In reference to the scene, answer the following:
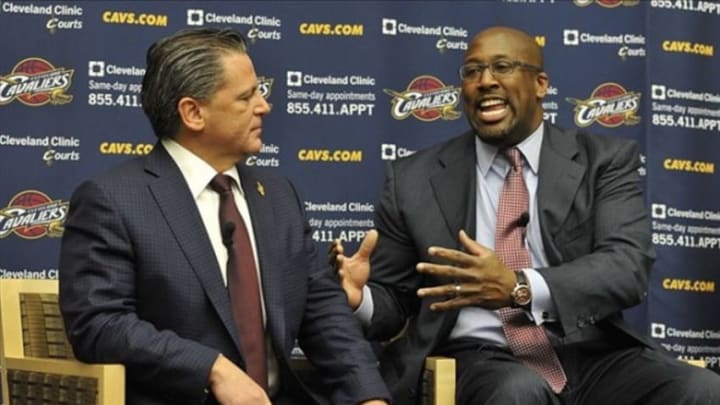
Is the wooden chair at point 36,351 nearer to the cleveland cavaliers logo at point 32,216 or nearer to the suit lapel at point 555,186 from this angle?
the cleveland cavaliers logo at point 32,216

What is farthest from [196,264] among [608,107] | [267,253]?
[608,107]

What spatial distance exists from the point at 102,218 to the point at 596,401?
1.61 metres

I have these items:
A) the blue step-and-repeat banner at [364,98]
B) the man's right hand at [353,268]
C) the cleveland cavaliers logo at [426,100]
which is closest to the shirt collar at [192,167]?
the man's right hand at [353,268]

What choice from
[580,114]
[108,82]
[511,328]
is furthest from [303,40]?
[511,328]

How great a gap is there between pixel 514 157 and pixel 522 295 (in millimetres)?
578

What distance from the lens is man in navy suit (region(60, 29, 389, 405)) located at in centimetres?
360

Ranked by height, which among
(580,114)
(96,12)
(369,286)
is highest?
(96,12)

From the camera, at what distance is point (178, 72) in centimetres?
390

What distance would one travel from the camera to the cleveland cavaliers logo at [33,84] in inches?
198

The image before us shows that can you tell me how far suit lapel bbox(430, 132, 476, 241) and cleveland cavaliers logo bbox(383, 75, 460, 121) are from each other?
0.67 meters

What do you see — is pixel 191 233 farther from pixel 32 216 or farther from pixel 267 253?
pixel 32 216

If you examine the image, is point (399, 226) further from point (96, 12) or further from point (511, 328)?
point (96, 12)

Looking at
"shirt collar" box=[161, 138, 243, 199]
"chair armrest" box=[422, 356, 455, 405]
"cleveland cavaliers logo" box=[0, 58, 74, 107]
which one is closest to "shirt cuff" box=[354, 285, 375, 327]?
"chair armrest" box=[422, 356, 455, 405]

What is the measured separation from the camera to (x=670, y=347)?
5512mm
